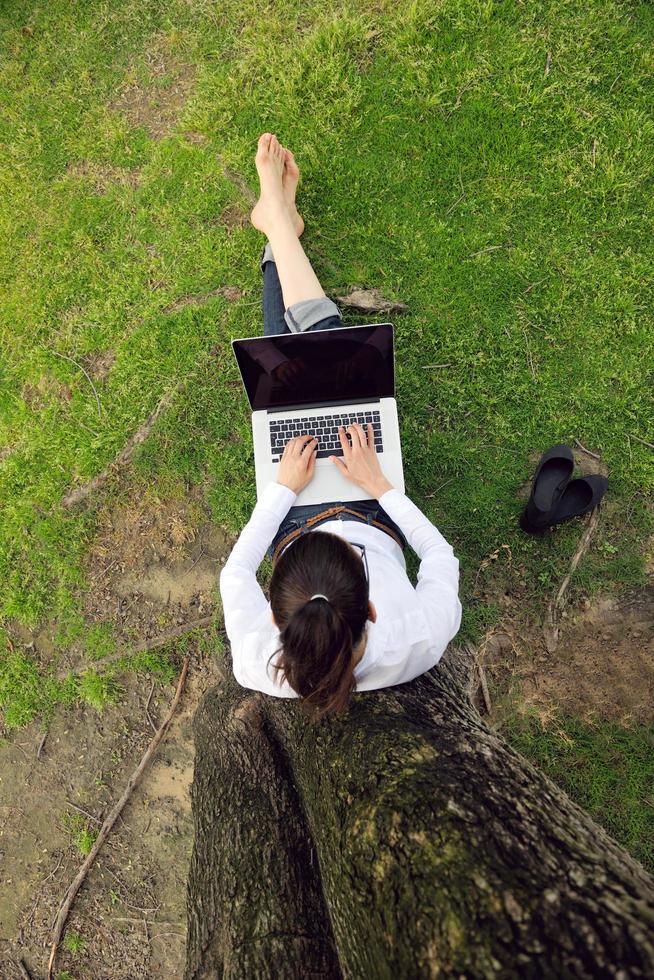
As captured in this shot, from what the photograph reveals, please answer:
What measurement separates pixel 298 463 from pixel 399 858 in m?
1.86

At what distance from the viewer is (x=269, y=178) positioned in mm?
3555

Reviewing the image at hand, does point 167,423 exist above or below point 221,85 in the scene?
below

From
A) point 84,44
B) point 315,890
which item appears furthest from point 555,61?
point 315,890

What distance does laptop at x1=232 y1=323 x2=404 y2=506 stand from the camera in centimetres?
267

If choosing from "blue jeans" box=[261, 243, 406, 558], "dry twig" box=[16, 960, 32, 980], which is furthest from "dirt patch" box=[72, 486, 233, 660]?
"dry twig" box=[16, 960, 32, 980]

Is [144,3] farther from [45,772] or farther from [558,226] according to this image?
[45,772]

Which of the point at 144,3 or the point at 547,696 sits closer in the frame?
the point at 547,696

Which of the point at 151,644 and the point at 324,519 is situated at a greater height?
the point at 324,519

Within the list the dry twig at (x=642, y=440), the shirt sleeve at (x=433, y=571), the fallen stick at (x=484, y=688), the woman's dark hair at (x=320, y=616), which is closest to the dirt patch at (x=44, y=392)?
the shirt sleeve at (x=433, y=571)

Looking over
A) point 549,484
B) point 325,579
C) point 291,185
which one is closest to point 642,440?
point 549,484

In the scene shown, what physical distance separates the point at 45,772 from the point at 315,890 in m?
2.45

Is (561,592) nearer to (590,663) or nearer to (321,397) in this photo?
(590,663)

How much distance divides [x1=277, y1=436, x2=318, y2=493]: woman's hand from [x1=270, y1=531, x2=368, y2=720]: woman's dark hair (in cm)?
86

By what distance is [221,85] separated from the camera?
394 cm
